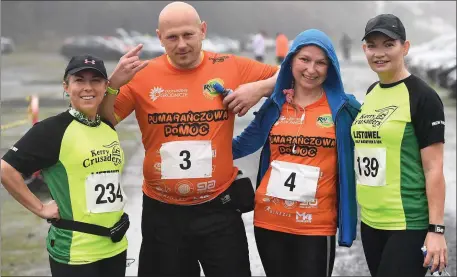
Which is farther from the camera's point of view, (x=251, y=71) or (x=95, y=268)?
(x=251, y=71)

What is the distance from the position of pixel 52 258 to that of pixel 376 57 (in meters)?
1.88

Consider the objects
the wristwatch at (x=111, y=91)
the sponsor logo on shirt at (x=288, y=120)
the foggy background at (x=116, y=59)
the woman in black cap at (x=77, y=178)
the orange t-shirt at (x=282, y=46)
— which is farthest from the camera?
the orange t-shirt at (x=282, y=46)

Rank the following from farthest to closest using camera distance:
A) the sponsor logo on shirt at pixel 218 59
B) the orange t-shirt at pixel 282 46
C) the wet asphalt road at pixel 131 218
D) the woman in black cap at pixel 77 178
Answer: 1. the orange t-shirt at pixel 282 46
2. the wet asphalt road at pixel 131 218
3. the sponsor logo on shirt at pixel 218 59
4. the woman in black cap at pixel 77 178

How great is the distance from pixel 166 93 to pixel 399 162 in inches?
49.7

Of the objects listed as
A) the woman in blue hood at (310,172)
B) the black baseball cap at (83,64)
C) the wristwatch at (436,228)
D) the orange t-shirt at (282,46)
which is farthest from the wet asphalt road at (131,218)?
the orange t-shirt at (282,46)

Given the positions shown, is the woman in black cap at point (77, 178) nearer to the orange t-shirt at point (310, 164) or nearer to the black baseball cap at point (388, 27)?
the orange t-shirt at point (310, 164)

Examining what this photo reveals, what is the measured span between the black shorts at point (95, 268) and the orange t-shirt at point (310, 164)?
80 cm

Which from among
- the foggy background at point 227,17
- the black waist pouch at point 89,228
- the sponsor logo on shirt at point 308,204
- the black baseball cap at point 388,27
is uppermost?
the foggy background at point 227,17

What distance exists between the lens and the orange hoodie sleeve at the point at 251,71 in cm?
334

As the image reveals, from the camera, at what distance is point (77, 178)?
109 inches

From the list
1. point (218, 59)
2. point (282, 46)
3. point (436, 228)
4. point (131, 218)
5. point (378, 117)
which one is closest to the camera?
→ point (436, 228)

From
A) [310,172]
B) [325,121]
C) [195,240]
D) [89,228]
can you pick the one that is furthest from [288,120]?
[89,228]

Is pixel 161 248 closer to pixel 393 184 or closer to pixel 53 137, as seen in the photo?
pixel 53 137

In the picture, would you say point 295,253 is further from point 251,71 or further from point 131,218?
point 131,218
